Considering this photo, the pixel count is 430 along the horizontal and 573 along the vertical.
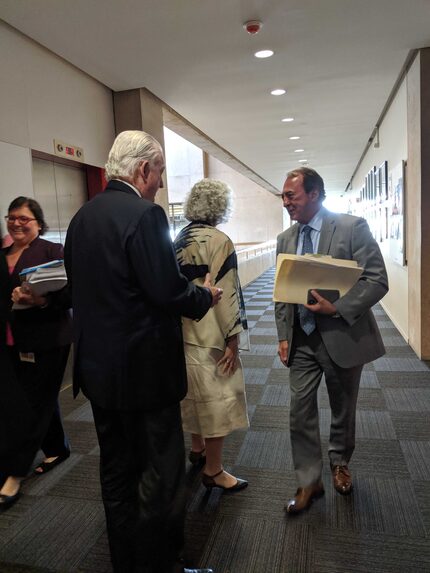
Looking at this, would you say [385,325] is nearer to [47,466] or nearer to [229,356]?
[229,356]

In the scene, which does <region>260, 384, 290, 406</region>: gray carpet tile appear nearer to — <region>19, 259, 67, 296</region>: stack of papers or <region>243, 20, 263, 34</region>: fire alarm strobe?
<region>19, 259, 67, 296</region>: stack of papers

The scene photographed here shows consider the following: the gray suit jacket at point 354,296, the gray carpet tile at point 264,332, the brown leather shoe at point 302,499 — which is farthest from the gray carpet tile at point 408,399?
the gray carpet tile at point 264,332

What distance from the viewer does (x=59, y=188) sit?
14.7ft

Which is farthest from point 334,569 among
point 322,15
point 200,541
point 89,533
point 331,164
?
point 331,164

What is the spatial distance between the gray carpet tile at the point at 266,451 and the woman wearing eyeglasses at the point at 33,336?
1.20 metres

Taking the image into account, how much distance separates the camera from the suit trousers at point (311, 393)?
2188 millimetres

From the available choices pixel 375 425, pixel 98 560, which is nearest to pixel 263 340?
pixel 375 425

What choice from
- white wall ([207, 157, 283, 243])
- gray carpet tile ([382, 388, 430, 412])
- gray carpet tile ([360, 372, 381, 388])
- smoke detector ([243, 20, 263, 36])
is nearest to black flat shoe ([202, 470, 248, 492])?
gray carpet tile ([382, 388, 430, 412])

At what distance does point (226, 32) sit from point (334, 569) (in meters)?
3.80

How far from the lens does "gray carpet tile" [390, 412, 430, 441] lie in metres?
2.97

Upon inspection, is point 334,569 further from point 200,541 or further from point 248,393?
point 248,393

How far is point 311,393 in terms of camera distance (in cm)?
221

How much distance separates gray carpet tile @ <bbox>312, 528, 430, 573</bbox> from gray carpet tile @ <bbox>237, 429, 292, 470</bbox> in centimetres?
65

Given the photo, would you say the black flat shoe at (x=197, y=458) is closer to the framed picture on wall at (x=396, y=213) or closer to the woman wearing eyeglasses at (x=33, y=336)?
the woman wearing eyeglasses at (x=33, y=336)
